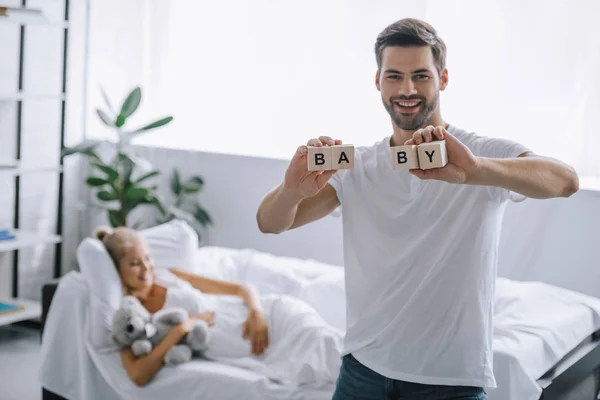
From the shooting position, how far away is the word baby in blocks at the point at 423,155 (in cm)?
124

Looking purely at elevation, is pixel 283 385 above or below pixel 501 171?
below

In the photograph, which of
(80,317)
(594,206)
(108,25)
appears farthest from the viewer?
(108,25)

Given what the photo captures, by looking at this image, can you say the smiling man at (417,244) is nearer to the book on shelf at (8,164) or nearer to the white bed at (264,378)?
the white bed at (264,378)

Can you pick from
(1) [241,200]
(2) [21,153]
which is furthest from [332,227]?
(2) [21,153]

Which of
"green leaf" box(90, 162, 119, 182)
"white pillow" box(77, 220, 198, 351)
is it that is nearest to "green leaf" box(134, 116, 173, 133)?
"green leaf" box(90, 162, 119, 182)

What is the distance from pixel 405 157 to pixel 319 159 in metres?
0.15

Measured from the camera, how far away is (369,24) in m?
3.66

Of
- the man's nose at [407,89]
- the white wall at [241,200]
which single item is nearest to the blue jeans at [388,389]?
the man's nose at [407,89]

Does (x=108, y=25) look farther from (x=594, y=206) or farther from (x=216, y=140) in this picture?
(x=594, y=206)

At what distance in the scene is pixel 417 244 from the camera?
4.76 ft

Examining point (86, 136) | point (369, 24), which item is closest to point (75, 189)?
point (86, 136)

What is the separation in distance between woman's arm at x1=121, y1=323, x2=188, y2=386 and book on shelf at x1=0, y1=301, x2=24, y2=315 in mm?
1426

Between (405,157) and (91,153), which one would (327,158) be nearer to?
(405,157)

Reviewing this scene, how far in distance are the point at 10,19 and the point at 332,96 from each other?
4.99 feet
